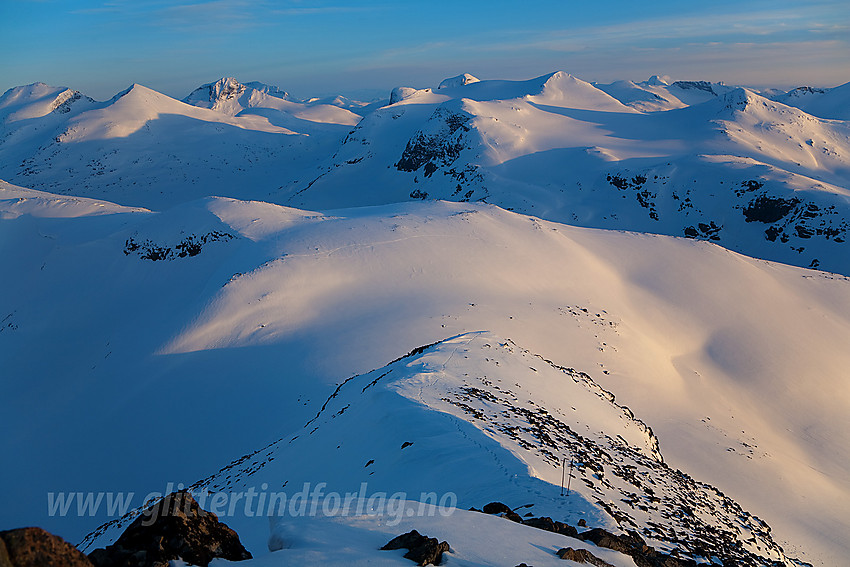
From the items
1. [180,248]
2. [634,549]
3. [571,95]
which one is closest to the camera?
[634,549]

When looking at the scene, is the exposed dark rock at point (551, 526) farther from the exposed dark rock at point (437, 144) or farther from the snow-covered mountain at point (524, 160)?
the exposed dark rock at point (437, 144)

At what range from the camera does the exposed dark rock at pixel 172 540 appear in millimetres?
5844

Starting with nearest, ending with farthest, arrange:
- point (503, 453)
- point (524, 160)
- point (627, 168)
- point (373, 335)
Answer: point (503, 453), point (373, 335), point (627, 168), point (524, 160)

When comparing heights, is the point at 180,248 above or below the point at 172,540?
below

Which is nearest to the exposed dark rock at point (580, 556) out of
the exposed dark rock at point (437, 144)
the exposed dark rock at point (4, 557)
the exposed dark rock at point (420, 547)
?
the exposed dark rock at point (420, 547)

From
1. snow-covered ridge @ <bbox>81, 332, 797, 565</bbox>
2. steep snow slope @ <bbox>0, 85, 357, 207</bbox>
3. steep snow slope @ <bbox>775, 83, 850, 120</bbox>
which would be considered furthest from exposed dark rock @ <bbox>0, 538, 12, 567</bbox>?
steep snow slope @ <bbox>775, 83, 850, 120</bbox>

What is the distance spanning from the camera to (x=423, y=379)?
1706 centimetres

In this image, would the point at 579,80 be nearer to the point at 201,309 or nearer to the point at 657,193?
the point at 657,193

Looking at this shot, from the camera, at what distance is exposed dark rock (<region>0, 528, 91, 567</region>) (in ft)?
14.6

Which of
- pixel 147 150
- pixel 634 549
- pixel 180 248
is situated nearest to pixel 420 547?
pixel 634 549

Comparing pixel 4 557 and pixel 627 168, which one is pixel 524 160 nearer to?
pixel 627 168

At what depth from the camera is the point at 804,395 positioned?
3148cm

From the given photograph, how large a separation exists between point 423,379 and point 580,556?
32.7 feet

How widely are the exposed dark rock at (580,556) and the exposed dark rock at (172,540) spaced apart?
4.55 m
